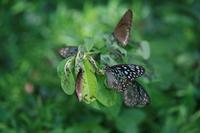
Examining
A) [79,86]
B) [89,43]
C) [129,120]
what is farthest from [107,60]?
[129,120]

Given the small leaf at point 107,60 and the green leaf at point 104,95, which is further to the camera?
the small leaf at point 107,60

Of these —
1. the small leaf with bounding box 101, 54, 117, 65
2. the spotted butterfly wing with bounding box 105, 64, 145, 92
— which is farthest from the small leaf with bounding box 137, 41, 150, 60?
the spotted butterfly wing with bounding box 105, 64, 145, 92

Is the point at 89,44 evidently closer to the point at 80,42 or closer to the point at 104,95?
the point at 104,95

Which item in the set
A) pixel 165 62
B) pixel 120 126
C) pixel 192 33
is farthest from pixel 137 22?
pixel 120 126

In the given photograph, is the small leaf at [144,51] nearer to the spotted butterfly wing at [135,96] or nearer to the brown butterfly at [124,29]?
the brown butterfly at [124,29]

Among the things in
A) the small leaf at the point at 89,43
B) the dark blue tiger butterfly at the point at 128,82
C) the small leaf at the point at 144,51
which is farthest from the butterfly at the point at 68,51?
the small leaf at the point at 144,51

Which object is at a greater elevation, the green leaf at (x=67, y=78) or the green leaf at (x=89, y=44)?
the green leaf at (x=89, y=44)

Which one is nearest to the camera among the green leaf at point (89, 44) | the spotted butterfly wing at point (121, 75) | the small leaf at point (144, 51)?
the spotted butterfly wing at point (121, 75)

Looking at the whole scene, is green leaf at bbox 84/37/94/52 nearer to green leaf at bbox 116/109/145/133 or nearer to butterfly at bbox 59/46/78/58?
butterfly at bbox 59/46/78/58
